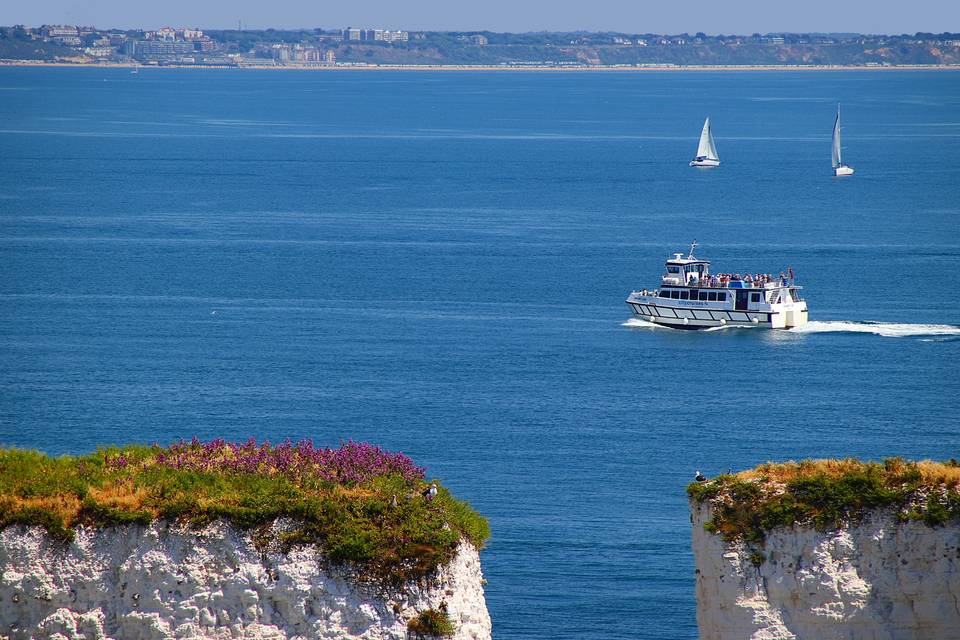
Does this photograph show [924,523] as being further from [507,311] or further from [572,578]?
[507,311]

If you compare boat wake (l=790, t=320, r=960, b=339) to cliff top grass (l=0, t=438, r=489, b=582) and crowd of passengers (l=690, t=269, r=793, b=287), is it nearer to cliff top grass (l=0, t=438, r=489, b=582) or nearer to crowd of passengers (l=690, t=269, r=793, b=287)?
crowd of passengers (l=690, t=269, r=793, b=287)

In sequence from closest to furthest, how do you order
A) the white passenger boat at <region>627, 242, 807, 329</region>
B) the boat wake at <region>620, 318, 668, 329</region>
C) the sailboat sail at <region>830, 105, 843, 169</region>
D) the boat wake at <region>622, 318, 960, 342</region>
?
1. the boat wake at <region>622, 318, 960, 342</region>
2. the boat wake at <region>620, 318, 668, 329</region>
3. the white passenger boat at <region>627, 242, 807, 329</region>
4. the sailboat sail at <region>830, 105, 843, 169</region>

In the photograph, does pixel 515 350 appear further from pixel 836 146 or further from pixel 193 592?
pixel 836 146

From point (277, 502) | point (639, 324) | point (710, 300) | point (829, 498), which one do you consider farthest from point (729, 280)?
point (277, 502)

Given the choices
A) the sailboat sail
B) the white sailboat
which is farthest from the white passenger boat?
the white sailboat

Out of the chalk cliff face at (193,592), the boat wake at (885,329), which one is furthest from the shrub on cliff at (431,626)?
the boat wake at (885,329)

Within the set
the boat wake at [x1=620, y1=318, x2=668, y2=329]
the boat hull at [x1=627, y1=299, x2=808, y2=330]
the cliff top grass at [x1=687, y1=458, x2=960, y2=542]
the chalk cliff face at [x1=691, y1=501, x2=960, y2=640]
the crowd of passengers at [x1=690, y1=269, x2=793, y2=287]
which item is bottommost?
the boat wake at [x1=620, y1=318, x2=668, y2=329]

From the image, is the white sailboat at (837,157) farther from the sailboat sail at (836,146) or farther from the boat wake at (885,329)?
the boat wake at (885,329)
